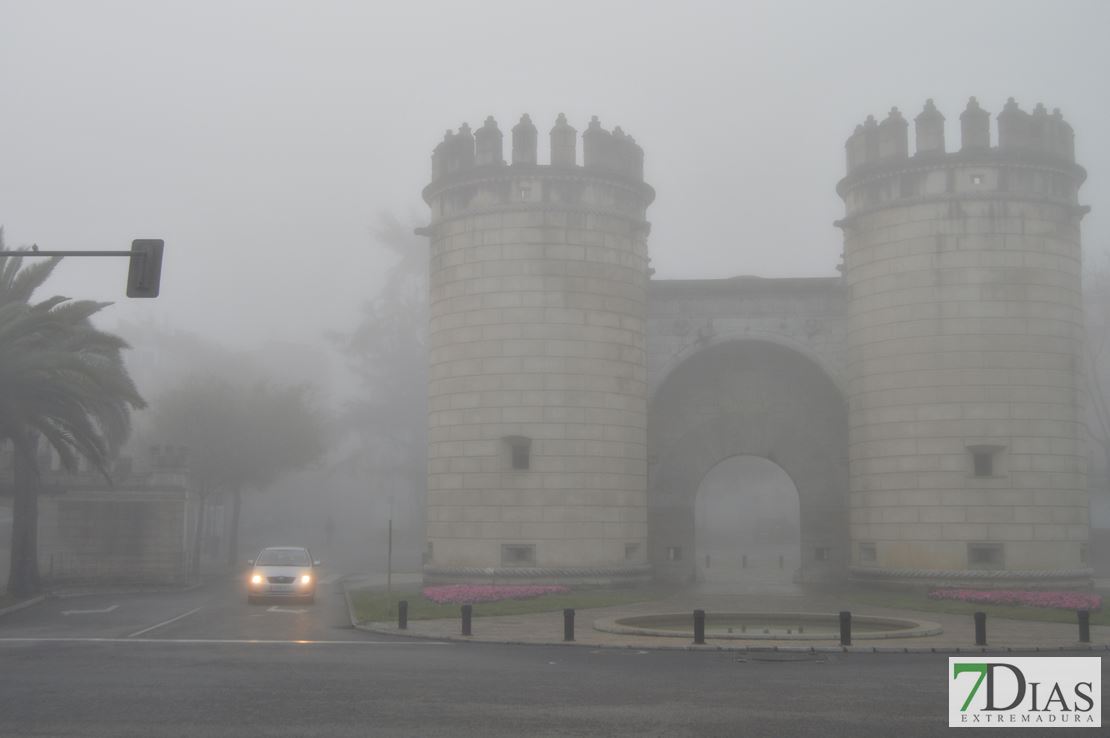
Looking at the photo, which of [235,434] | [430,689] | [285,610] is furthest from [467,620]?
[235,434]

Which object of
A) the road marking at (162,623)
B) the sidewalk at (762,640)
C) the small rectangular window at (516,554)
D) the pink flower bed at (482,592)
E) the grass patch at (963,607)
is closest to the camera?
the sidewalk at (762,640)

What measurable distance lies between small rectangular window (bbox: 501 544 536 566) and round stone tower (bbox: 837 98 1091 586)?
899 cm

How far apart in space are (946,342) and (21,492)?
82.1ft

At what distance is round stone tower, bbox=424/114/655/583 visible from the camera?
3316cm

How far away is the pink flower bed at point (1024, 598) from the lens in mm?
27744

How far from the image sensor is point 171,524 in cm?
3959

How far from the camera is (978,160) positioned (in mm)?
32969

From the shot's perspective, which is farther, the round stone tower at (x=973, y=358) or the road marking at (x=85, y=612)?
the round stone tower at (x=973, y=358)

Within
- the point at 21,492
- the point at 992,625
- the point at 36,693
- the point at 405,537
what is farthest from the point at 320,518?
the point at 36,693

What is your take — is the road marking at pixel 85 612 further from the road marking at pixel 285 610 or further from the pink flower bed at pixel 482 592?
the pink flower bed at pixel 482 592

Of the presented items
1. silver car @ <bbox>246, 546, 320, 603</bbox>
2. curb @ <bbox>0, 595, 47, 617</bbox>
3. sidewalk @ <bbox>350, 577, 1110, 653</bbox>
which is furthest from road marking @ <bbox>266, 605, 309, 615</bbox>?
curb @ <bbox>0, 595, 47, 617</bbox>

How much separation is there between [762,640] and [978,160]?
17.4 meters

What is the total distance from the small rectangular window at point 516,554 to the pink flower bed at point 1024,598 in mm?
10225

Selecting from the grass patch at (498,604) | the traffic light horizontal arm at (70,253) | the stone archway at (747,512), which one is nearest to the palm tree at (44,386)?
the grass patch at (498,604)
